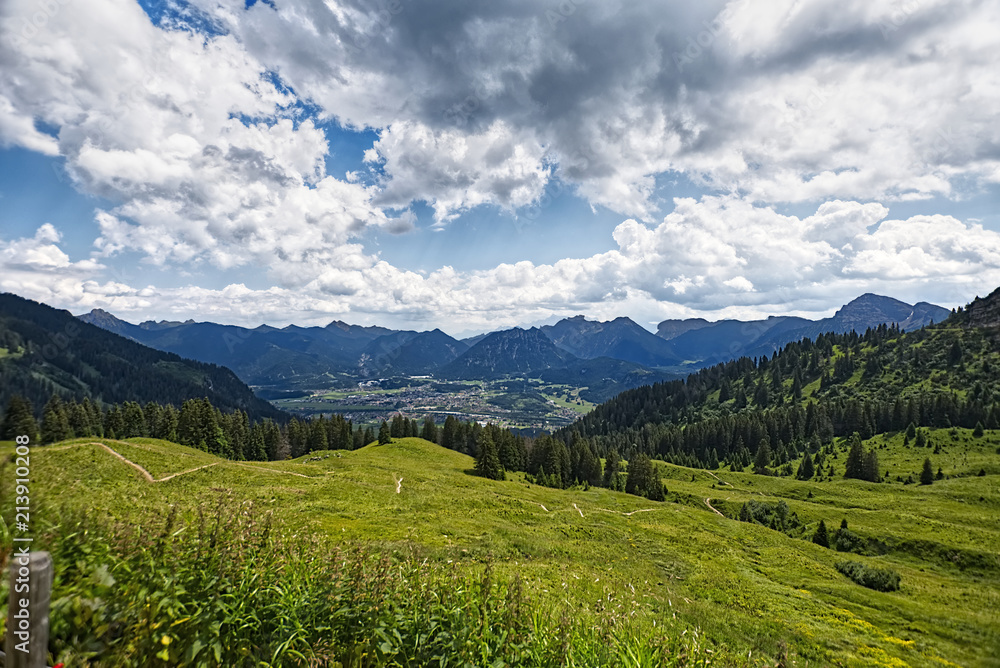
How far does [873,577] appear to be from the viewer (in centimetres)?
3988

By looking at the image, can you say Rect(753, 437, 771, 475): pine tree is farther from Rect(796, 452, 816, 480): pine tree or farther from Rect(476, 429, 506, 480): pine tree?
Rect(476, 429, 506, 480): pine tree

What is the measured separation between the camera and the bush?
38.6 meters

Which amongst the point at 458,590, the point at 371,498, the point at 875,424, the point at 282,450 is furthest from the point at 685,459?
the point at 458,590

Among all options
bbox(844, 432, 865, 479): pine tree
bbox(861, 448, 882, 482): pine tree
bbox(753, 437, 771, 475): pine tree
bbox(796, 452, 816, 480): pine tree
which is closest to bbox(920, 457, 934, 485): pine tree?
bbox(861, 448, 882, 482): pine tree

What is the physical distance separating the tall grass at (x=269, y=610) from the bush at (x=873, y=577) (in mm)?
46158

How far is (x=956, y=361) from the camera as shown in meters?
199

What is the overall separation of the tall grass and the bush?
1817 inches

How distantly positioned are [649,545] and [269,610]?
42966 mm

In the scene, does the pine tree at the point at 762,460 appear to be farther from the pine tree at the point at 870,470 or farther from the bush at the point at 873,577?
the bush at the point at 873,577

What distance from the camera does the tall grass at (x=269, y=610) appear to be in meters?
5.28

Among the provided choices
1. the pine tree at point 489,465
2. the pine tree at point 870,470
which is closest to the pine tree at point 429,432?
the pine tree at point 489,465

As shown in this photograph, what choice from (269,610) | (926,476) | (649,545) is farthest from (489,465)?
(926,476)

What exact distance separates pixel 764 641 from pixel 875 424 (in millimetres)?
194627

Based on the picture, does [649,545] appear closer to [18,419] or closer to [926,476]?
[18,419]
